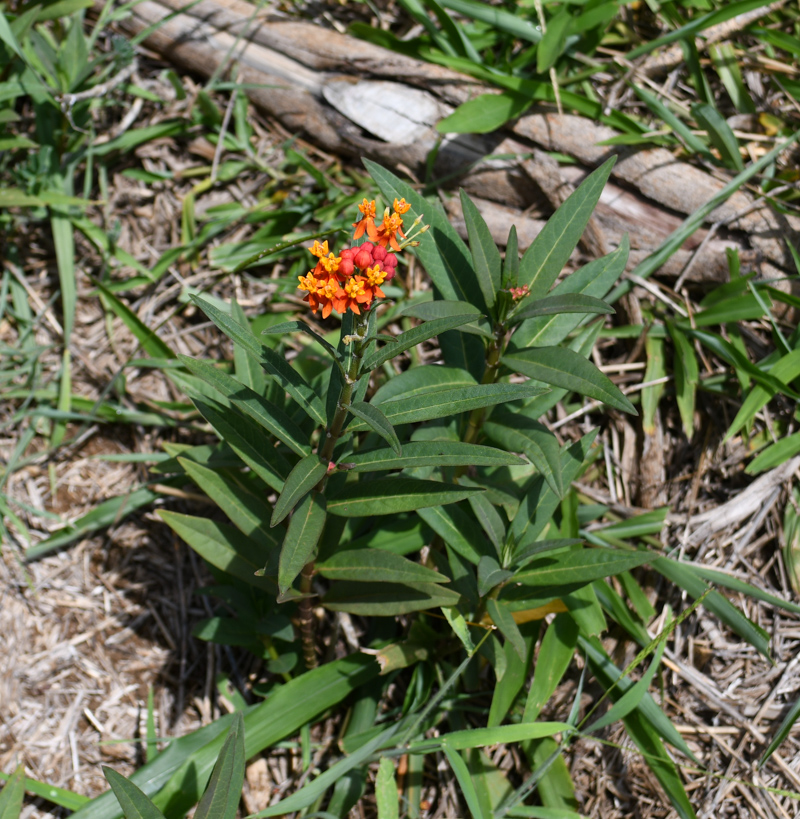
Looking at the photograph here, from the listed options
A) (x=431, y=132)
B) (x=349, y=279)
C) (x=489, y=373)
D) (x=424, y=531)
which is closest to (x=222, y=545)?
(x=424, y=531)

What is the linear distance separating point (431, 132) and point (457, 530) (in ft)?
5.92

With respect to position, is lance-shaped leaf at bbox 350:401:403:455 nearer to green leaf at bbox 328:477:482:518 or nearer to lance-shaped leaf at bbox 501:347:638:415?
green leaf at bbox 328:477:482:518

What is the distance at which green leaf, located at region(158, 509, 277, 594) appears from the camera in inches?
84.7

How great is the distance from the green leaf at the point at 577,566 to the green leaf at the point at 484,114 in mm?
1771

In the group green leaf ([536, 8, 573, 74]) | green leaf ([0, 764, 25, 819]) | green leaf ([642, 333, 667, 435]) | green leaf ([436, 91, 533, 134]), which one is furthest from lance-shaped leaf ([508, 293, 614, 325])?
green leaf ([0, 764, 25, 819])

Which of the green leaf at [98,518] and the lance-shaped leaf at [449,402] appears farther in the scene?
the green leaf at [98,518]

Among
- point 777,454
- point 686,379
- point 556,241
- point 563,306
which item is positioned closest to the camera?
point 563,306

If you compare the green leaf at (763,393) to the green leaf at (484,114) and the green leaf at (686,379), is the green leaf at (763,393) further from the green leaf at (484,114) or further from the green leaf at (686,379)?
the green leaf at (484,114)

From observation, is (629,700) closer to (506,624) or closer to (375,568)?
(506,624)

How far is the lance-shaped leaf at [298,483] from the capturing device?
1555 millimetres

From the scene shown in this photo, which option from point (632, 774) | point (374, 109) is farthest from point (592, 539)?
point (374, 109)

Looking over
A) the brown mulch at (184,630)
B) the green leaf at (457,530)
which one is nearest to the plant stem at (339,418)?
the green leaf at (457,530)

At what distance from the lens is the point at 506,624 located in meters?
1.99

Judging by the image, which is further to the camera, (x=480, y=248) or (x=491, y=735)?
(x=491, y=735)
